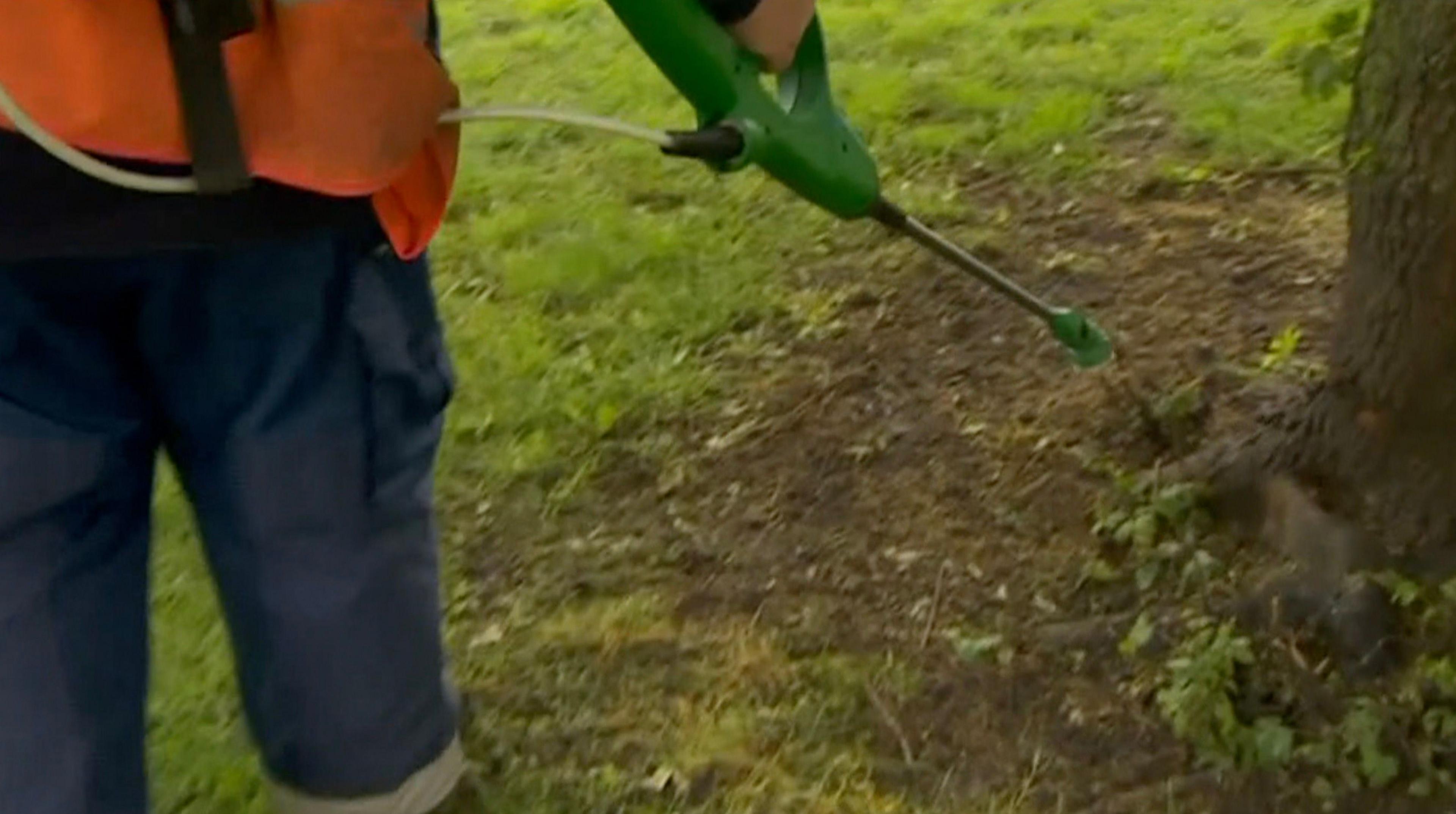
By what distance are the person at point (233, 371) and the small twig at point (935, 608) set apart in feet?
1.75

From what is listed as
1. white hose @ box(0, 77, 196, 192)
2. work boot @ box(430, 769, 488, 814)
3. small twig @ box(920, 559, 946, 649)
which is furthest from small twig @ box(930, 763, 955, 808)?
white hose @ box(0, 77, 196, 192)

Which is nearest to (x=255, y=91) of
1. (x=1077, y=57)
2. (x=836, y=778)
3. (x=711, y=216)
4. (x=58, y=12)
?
(x=58, y=12)

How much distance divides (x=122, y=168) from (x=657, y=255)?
1.57 meters

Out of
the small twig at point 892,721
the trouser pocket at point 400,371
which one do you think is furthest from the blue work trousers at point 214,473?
the small twig at point 892,721

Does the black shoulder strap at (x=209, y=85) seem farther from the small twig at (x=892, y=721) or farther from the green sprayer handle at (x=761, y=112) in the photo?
the small twig at (x=892, y=721)

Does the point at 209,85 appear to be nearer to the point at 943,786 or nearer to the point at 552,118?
the point at 552,118

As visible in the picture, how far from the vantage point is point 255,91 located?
49.7 inches

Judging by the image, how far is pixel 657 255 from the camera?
2799mm

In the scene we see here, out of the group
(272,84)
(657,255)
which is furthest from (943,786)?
(657,255)

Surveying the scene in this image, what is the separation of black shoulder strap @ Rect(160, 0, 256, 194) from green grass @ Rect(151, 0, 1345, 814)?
81 cm

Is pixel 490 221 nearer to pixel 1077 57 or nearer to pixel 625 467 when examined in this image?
pixel 625 467

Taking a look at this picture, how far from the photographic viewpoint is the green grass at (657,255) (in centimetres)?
194

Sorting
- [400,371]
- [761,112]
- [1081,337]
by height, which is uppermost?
[761,112]

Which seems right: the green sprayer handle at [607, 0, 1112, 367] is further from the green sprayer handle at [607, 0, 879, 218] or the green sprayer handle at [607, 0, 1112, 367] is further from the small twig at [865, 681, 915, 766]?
the small twig at [865, 681, 915, 766]
